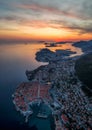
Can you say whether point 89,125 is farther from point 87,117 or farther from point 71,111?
point 71,111

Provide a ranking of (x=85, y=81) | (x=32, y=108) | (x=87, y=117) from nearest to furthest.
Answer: (x=87, y=117) → (x=32, y=108) → (x=85, y=81)

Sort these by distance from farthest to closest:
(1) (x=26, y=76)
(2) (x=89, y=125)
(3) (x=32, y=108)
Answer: (1) (x=26, y=76) → (3) (x=32, y=108) → (2) (x=89, y=125)

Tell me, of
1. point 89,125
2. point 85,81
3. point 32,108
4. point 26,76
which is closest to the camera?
point 89,125

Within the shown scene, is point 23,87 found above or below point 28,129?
above

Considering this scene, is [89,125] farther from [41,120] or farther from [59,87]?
[59,87]

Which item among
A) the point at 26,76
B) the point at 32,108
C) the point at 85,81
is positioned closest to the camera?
the point at 32,108

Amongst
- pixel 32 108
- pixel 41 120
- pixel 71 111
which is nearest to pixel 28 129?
pixel 41 120

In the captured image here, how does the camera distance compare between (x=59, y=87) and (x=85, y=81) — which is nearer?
(x=59, y=87)

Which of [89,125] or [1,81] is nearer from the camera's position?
[89,125]

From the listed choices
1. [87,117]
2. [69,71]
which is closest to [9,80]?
[69,71]
